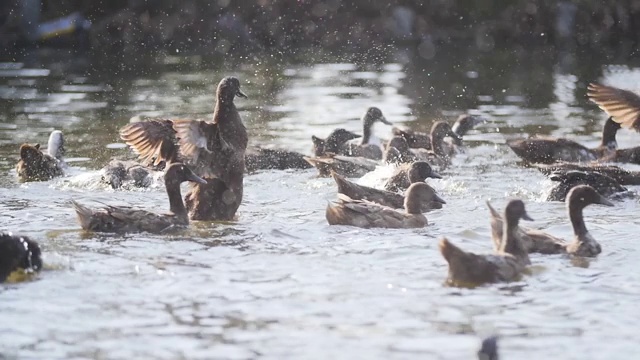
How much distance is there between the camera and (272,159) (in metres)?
14.8

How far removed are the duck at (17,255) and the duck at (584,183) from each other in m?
5.53

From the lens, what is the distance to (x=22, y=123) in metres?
19.3

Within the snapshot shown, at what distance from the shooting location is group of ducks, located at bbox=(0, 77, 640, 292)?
8977 millimetres

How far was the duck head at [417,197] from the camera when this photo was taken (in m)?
10.9

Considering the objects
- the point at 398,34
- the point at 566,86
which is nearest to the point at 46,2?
the point at 398,34

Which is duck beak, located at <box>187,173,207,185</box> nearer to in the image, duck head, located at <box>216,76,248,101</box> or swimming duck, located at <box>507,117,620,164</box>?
duck head, located at <box>216,76,248,101</box>

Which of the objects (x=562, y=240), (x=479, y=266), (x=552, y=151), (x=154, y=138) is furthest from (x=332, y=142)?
(x=479, y=266)

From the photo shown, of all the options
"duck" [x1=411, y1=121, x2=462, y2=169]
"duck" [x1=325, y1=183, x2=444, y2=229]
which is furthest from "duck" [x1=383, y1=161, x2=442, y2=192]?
"duck" [x1=325, y1=183, x2=444, y2=229]

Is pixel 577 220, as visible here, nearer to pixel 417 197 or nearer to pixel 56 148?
pixel 417 197

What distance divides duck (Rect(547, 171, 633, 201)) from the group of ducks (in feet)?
0.04

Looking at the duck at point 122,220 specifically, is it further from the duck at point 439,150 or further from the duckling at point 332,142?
the duckling at point 332,142

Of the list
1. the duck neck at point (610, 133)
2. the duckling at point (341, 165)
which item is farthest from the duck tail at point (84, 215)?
the duck neck at point (610, 133)

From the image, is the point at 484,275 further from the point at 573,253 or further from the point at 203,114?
the point at 203,114

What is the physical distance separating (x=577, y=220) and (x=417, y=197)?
165 cm
